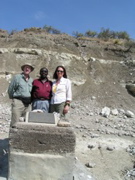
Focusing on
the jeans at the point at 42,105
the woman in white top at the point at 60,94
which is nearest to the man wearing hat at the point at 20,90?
the jeans at the point at 42,105

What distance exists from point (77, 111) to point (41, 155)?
8197 mm

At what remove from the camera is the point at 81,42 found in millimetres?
19297

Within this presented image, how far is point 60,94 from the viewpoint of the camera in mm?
4832

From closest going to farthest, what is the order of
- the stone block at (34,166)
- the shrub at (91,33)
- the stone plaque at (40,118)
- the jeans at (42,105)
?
the stone block at (34,166), the stone plaque at (40,118), the jeans at (42,105), the shrub at (91,33)

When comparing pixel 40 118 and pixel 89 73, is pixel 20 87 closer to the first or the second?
pixel 40 118

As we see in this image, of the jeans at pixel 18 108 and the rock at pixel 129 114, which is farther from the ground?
the jeans at pixel 18 108

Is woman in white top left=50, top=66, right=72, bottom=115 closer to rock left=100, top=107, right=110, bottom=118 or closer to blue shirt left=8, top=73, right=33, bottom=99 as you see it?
blue shirt left=8, top=73, right=33, bottom=99

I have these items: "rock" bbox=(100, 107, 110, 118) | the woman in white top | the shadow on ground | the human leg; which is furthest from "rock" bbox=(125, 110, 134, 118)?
the human leg

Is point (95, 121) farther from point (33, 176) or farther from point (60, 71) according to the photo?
point (33, 176)

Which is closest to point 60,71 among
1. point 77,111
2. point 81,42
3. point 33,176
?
point 33,176

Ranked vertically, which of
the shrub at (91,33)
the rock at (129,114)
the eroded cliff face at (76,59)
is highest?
the shrub at (91,33)

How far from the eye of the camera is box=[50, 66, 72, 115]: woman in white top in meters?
4.81

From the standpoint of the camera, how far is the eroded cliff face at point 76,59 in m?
15.8

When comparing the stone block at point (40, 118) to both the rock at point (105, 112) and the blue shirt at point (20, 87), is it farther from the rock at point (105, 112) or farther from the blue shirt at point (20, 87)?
the rock at point (105, 112)
